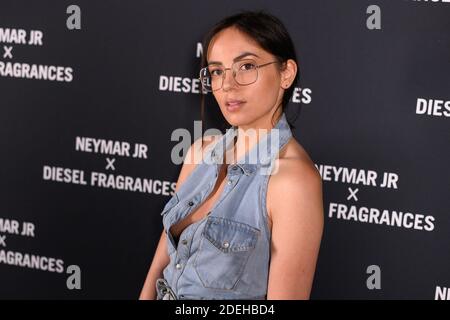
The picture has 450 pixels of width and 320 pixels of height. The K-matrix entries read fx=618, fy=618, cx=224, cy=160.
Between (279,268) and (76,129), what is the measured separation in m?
1.36

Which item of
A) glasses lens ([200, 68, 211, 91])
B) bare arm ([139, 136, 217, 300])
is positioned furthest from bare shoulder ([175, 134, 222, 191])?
glasses lens ([200, 68, 211, 91])

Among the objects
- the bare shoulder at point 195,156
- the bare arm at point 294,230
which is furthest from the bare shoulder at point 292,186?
the bare shoulder at point 195,156

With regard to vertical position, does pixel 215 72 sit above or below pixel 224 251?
above

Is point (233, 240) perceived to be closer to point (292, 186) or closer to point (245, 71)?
point (292, 186)

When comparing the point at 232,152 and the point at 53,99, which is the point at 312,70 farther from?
the point at 53,99

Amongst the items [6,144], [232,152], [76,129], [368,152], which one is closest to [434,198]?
[368,152]

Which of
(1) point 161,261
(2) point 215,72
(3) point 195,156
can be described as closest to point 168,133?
(3) point 195,156

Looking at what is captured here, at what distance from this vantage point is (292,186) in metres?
1.52

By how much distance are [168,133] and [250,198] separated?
92 centimetres

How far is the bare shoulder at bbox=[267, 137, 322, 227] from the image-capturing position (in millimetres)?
1513

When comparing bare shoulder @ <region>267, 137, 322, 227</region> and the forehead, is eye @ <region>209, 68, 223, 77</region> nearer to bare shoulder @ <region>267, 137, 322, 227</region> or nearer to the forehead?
the forehead

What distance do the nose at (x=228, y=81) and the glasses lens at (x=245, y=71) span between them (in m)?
0.01

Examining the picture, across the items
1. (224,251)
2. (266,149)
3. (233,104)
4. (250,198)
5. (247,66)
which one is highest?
(247,66)

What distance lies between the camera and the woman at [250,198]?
153 centimetres
